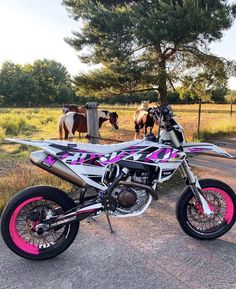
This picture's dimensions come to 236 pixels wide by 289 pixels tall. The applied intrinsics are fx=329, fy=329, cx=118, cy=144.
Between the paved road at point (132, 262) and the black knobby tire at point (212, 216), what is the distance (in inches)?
4.0

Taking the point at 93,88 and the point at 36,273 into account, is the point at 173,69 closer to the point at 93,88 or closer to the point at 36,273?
the point at 93,88

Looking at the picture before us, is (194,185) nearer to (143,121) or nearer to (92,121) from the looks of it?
(92,121)

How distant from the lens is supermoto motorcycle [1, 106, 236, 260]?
2.88m

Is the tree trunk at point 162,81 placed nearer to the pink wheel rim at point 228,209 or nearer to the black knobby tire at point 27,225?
the pink wheel rim at point 228,209

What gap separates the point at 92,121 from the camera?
4.85 metres

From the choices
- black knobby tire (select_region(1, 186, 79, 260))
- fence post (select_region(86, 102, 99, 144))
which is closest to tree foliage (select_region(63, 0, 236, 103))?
fence post (select_region(86, 102, 99, 144))

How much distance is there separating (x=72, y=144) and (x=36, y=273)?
113 centimetres

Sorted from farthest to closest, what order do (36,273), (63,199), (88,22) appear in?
(88,22) < (63,199) < (36,273)

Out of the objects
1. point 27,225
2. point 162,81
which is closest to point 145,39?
point 162,81

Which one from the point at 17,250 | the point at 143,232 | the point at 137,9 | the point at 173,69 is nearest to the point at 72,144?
the point at 17,250

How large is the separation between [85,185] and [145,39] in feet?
27.5

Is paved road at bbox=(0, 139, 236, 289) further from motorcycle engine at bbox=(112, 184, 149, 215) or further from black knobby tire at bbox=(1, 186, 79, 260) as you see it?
motorcycle engine at bbox=(112, 184, 149, 215)

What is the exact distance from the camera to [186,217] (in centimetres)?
332

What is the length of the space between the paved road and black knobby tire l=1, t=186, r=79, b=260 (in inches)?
3.9
